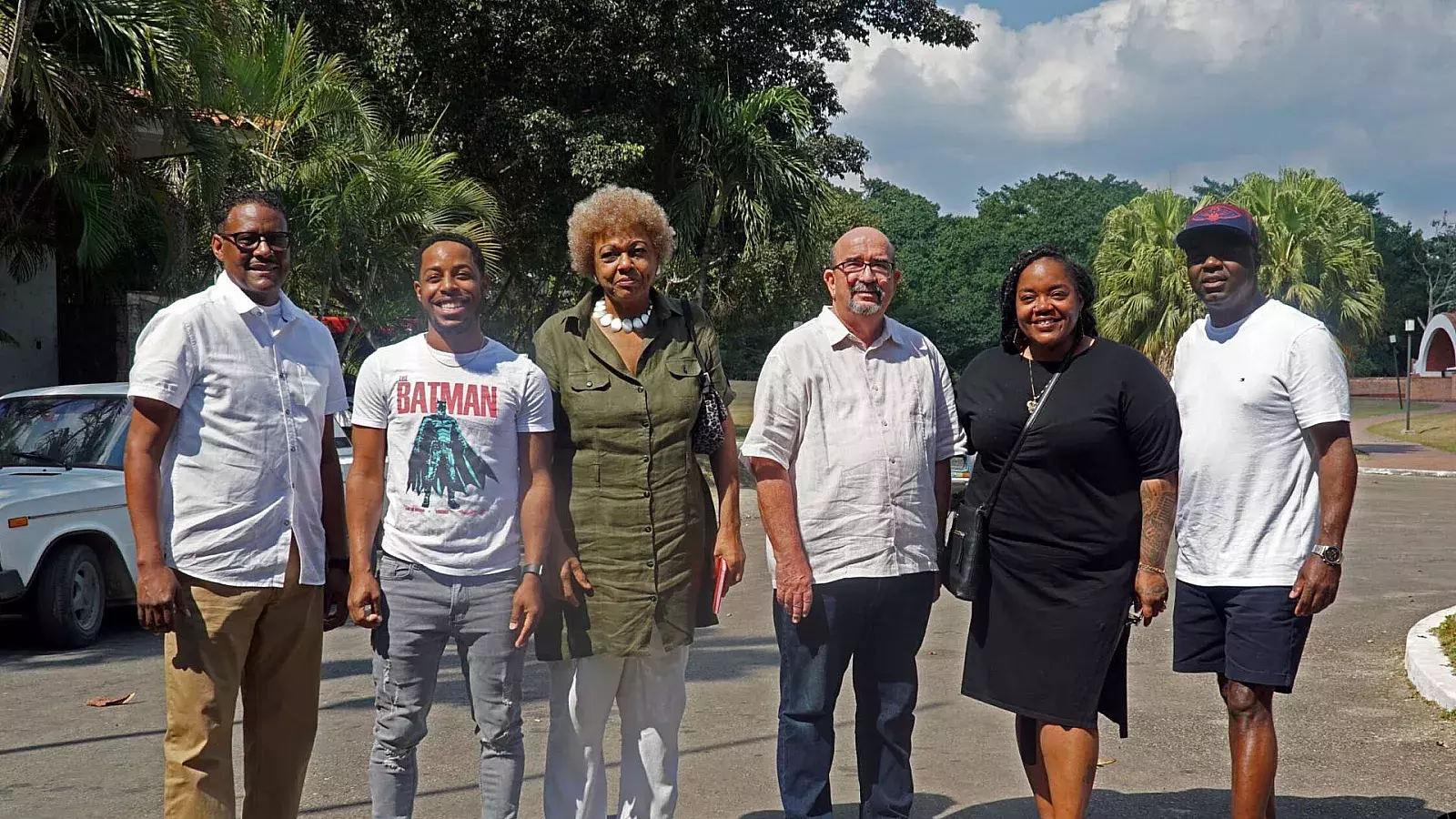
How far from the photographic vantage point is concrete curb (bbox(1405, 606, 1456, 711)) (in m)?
6.58

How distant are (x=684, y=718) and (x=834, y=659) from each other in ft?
7.41

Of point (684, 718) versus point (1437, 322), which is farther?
point (1437, 322)

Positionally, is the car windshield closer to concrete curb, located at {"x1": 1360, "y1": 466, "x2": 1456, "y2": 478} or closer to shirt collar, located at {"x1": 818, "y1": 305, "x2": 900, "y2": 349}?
shirt collar, located at {"x1": 818, "y1": 305, "x2": 900, "y2": 349}

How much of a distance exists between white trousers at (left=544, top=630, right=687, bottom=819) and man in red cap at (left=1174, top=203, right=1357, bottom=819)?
5.45ft

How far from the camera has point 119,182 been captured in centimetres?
1234

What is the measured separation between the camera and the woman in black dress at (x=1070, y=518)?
13.8 ft

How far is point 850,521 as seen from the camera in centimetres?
437

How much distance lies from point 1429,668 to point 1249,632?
11.2 feet

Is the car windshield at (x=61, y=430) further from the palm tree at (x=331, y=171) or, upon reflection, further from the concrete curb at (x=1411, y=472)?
the concrete curb at (x=1411, y=472)

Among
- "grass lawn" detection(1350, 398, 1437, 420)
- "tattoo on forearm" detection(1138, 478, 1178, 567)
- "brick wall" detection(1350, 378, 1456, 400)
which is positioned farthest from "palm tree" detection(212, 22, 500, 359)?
"brick wall" detection(1350, 378, 1456, 400)

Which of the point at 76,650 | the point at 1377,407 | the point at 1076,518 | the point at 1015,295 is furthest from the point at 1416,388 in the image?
the point at 1076,518

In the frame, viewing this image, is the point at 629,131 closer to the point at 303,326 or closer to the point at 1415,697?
the point at 1415,697

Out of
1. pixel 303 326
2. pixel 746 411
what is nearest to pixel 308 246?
pixel 303 326

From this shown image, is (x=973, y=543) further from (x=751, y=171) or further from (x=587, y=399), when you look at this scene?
(x=751, y=171)
